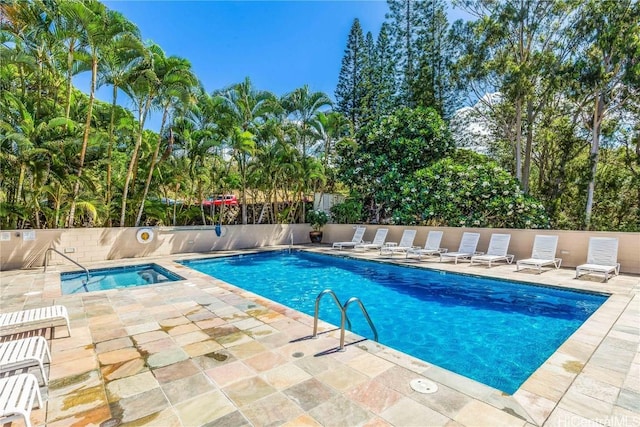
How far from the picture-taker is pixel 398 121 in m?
15.9

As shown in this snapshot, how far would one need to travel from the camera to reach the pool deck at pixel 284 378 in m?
2.61

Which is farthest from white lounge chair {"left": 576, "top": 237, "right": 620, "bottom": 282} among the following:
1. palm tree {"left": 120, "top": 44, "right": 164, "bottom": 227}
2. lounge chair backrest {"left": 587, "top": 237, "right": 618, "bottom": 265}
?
palm tree {"left": 120, "top": 44, "right": 164, "bottom": 227}

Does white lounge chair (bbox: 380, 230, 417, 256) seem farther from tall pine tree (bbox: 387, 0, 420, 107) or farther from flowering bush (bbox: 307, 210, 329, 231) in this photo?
tall pine tree (bbox: 387, 0, 420, 107)

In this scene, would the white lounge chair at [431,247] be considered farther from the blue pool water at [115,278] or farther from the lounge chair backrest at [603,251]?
the blue pool water at [115,278]

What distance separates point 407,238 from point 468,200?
268cm

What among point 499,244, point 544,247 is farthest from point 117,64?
point 544,247

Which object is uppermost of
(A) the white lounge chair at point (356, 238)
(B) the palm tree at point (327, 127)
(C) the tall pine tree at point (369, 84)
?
(C) the tall pine tree at point (369, 84)

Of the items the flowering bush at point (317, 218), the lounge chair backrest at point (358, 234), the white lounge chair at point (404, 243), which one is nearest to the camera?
the white lounge chair at point (404, 243)

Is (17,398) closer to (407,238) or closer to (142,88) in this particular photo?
(142,88)

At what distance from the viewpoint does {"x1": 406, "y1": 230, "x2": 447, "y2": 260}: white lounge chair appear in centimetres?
1112

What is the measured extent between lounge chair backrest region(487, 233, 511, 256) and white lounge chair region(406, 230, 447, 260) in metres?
1.42

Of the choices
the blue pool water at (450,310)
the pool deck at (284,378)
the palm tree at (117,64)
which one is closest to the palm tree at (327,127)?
the blue pool water at (450,310)

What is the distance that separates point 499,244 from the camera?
10195 millimetres

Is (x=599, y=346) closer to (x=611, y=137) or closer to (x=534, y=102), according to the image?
(x=534, y=102)
